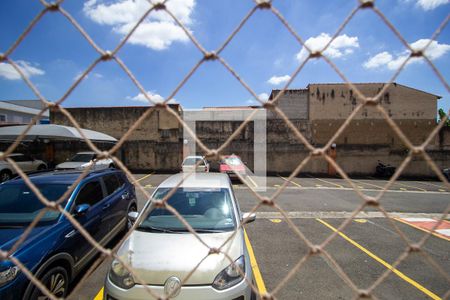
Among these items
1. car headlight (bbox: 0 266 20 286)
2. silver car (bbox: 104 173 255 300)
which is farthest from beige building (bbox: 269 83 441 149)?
car headlight (bbox: 0 266 20 286)

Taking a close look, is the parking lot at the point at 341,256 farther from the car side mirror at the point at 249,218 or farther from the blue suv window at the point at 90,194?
the blue suv window at the point at 90,194

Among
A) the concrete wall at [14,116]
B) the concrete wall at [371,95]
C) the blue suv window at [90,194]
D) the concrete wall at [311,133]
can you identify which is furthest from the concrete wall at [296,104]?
the concrete wall at [14,116]

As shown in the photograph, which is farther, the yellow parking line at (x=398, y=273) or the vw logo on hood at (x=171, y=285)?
the yellow parking line at (x=398, y=273)

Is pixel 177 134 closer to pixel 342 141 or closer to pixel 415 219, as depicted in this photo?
Answer: pixel 342 141

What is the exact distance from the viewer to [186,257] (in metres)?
2.24

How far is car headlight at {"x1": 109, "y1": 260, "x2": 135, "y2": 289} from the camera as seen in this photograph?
2.13 m

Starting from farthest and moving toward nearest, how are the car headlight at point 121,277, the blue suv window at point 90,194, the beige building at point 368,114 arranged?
Result: the beige building at point 368,114, the blue suv window at point 90,194, the car headlight at point 121,277

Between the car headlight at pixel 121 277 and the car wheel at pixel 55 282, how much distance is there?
0.75 m

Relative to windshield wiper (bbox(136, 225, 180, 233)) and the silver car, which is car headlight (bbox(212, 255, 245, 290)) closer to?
the silver car

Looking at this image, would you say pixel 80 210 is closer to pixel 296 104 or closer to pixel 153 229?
pixel 153 229

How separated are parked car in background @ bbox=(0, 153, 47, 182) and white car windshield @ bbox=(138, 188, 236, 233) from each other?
1109 centimetres

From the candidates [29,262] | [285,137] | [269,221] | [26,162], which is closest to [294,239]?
[269,221]

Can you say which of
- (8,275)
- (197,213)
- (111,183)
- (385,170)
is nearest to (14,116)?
(111,183)

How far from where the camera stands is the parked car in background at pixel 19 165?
991cm
